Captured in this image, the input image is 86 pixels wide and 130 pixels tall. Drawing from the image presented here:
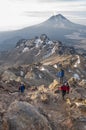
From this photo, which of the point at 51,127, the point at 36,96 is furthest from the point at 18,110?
the point at 36,96

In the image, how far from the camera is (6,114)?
34688mm

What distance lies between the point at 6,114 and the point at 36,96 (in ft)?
62.6

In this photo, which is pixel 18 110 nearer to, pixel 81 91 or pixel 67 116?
pixel 67 116

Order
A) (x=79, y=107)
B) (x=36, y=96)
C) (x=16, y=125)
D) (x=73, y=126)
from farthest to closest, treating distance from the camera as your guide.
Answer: (x=36, y=96)
(x=79, y=107)
(x=73, y=126)
(x=16, y=125)

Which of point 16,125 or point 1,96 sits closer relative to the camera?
point 16,125

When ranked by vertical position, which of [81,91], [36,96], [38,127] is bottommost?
[81,91]

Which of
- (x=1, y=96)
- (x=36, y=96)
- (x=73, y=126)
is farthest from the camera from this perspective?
(x=36, y=96)

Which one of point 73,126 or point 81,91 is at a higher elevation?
point 73,126

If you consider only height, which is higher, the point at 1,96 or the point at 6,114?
the point at 6,114

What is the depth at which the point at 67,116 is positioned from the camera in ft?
143

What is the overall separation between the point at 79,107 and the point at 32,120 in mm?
13607

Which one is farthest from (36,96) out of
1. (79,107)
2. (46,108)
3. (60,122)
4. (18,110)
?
(18,110)

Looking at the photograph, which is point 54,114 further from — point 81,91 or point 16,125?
point 81,91

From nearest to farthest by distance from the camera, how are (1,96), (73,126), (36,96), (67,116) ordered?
1. (73,126)
2. (67,116)
3. (1,96)
4. (36,96)
